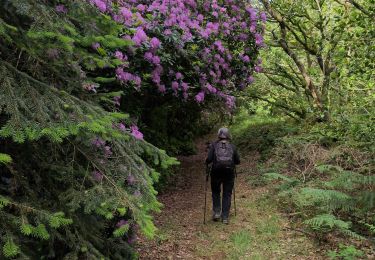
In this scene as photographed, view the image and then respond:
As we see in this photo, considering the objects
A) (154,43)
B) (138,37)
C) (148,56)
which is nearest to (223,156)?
(148,56)

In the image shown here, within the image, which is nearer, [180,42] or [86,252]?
[86,252]

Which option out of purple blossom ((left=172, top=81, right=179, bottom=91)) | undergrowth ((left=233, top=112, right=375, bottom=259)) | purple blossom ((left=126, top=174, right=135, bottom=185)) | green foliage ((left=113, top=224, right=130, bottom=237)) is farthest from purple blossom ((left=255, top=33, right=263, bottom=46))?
green foliage ((left=113, top=224, right=130, bottom=237))

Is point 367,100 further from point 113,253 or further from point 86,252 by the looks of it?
point 86,252

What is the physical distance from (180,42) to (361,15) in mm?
3906

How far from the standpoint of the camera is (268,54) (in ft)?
53.4

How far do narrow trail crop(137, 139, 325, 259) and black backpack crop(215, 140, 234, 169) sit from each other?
1343 mm

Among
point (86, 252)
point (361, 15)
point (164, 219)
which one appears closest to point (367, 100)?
point (361, 15)

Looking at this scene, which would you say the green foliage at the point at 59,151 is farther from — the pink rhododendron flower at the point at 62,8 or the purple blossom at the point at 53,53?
the pink rhododendron flower at the point at 62,8

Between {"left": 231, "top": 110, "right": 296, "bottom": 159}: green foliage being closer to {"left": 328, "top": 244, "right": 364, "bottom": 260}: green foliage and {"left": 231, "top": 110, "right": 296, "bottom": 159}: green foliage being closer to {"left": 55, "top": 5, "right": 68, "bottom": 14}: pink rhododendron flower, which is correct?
{"left": 328, "top": 244, "right": 364, "bottom": 260}: green foliage

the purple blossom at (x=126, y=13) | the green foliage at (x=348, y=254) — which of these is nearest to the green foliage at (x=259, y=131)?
the green foliage at (x=348, y=254)

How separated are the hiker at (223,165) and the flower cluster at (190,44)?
6.06ft

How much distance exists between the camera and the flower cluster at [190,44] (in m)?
8.15

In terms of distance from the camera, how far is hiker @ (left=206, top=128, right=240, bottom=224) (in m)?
8.57

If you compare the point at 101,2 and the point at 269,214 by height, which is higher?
the point at 101,2
